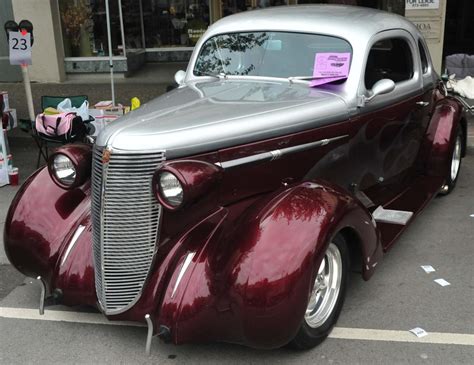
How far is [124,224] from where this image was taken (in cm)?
295

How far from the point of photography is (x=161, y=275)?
294 centimetres

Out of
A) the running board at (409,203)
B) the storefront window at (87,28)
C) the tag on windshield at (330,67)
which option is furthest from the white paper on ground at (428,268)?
the storefront window at (87,28)

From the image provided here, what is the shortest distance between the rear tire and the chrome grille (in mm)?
3461

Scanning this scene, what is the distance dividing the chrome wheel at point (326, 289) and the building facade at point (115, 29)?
8995 mm

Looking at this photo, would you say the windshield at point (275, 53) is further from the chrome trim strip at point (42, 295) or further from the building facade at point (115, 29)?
the building facade at point (115, 29)

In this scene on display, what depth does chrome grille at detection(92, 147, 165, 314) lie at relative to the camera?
2.88 metres

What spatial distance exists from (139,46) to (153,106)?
9898mm

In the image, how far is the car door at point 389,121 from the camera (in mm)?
4113

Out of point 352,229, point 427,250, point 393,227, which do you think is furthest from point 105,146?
point 427,250

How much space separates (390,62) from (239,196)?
2297 millimetres

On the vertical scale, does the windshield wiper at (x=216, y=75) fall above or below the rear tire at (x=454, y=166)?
above

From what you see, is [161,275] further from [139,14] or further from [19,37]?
[139,14]

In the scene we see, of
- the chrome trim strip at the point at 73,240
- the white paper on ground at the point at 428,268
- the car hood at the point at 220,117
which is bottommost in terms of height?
the white paper on ground at the point at 428,268

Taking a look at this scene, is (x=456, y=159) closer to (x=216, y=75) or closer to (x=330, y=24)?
(x=330, y=24)
